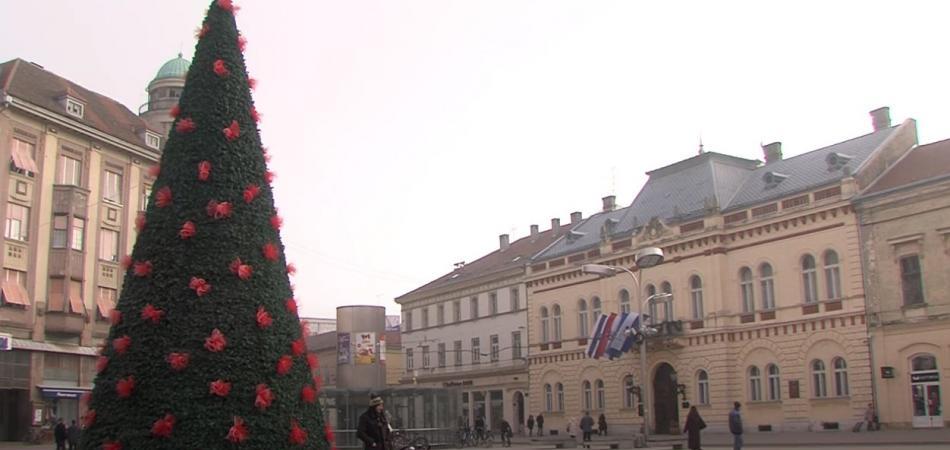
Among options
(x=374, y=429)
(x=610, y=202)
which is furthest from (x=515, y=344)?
(x=374, y=429)

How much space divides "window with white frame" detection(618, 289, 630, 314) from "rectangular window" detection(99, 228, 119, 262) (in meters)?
26.6

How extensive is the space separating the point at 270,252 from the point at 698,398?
39.0 m

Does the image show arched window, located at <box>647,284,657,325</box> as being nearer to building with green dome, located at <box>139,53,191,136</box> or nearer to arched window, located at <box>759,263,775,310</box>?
arched window, located at <box>759,263,775,310</box>

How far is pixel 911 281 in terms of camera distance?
37.2 m

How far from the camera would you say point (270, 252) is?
33.1ft

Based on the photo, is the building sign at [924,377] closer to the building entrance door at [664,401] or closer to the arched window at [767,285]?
the arched window at [767,285]

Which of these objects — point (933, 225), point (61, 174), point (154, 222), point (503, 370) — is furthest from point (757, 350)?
point (154, 222)

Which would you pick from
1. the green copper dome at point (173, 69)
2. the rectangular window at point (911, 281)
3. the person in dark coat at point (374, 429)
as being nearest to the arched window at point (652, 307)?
the rectangular window at point (911, 281)

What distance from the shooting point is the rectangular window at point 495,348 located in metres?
63.2

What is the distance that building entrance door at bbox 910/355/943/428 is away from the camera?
35.8 metres

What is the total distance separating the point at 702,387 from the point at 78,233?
103 feet

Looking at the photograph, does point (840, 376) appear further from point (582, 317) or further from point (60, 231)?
point (60, 231)

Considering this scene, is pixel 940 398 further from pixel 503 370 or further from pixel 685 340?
pixel 503 370

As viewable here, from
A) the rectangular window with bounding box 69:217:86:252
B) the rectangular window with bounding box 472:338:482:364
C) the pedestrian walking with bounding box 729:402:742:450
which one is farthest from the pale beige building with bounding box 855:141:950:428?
the rectangular window with bounding box 69:217:86:252
